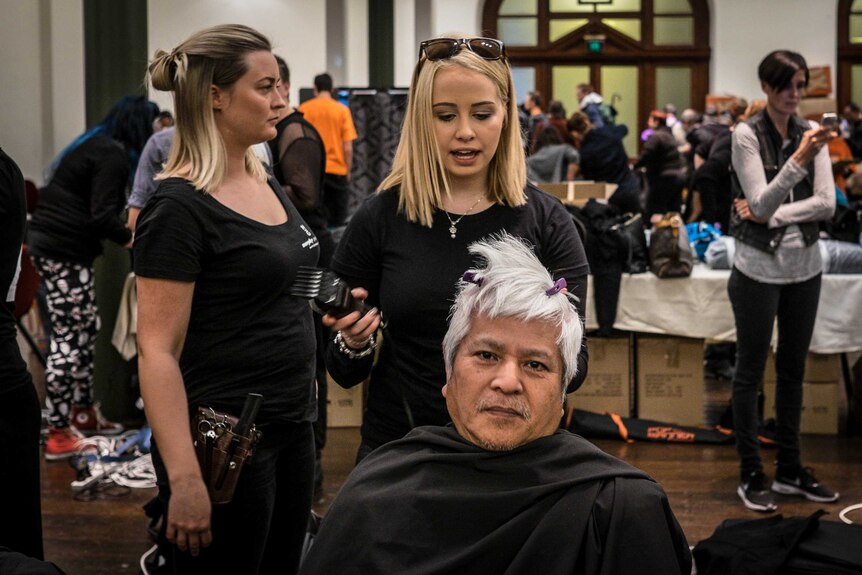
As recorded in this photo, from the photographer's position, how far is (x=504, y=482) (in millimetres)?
1568

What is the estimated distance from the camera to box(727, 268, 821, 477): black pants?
12.3 ft

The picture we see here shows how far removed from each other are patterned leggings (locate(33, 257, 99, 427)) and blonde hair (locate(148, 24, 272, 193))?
9.34ft

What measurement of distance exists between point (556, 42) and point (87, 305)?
1083cm

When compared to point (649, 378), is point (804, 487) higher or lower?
lower

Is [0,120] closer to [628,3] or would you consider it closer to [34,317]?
[34,317]

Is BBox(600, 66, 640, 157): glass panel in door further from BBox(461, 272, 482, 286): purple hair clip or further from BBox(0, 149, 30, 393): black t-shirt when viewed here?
BBox(461, 272, 482, 286): purple hair clip

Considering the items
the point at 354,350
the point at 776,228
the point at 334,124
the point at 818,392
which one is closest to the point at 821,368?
the point at 818,392

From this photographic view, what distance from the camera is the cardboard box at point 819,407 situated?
5070 millimetres

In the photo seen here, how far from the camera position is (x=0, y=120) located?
8.72m

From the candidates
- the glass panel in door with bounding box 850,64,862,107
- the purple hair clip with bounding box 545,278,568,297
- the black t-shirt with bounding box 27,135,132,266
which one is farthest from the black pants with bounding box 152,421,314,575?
the glass panel in door with bounding box 850,64,862,107

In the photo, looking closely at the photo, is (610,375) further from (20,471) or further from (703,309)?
(20,471)

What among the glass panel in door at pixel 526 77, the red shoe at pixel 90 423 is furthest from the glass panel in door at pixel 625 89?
the red shoe at pixel 90 423

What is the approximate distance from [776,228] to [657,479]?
1.19 m

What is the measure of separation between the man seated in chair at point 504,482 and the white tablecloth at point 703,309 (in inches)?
136
